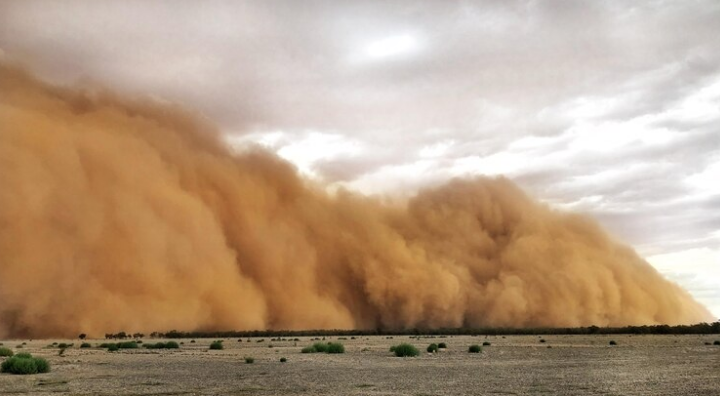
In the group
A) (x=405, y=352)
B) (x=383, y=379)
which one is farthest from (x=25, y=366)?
(x=405, y=352)

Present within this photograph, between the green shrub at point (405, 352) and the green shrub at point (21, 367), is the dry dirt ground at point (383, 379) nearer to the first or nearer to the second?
the green shrub at point (21, 367)

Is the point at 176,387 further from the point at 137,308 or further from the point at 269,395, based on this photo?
the point at 137,308

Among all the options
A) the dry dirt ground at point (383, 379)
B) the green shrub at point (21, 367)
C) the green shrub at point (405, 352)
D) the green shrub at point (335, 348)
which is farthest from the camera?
the green shrub at point (335, 348)

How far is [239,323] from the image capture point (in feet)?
308

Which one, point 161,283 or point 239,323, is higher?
point 161,283

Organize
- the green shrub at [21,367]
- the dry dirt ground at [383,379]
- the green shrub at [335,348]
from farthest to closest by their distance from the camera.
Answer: the green shrub at [335,348] < the green shrub at [21,367] < the dry dirt ground at [383,379]

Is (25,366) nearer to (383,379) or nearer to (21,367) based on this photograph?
(21,367)

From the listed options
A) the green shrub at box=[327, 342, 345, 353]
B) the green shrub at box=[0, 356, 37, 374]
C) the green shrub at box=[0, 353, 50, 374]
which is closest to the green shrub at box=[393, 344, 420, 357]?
the green shrub at box=[327, 342, 345, 353]

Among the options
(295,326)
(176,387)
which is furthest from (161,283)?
(176,387)

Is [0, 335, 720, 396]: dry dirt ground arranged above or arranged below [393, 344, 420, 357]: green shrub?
below

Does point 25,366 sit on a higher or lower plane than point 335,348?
higher

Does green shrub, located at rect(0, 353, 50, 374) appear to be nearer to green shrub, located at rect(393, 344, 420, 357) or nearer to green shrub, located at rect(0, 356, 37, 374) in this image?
green shrub, located at rect(0, 356, 37, 374)

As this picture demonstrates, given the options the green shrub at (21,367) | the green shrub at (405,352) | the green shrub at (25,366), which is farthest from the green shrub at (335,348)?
the green shrub at (21,367)

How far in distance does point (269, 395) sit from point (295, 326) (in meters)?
89.2
